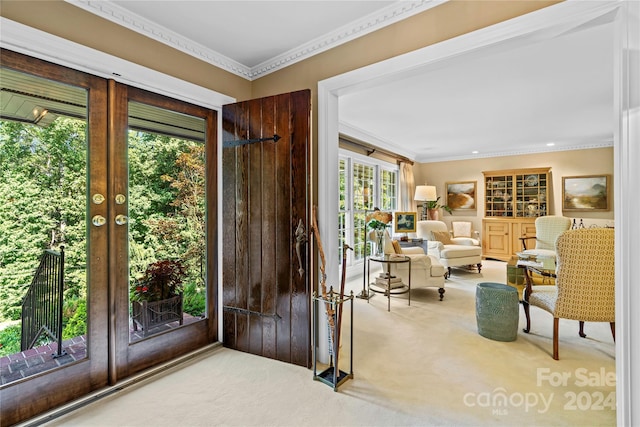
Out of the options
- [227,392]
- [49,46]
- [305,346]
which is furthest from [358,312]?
[49,46]

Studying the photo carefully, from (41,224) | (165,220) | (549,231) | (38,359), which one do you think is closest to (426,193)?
(549,231)

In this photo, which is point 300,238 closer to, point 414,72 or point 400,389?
point 400,389

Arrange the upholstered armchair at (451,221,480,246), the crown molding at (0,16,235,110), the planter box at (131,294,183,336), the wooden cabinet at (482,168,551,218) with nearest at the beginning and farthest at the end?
the crown molding at (0,16,235,110)
the planter box at (131,294,183,336)
the wooden cabinet at (482,168,551,218)
the upholstered armchair at (451,221,480,246)

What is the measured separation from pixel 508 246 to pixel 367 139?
13.7ft

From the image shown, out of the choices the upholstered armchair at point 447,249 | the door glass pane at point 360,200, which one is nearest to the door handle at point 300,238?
the door glass pane at point 360,200

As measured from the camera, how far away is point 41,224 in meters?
1.76

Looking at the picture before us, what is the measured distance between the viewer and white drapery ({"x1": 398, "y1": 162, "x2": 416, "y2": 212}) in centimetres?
667

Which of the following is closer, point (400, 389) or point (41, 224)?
point (41, 224)

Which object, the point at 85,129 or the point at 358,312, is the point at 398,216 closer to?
the point at 358,312

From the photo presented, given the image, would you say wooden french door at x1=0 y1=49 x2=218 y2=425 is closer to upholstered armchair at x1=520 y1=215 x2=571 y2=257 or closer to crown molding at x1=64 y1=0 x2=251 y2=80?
crown molding at x1=64 y1=0 x2=251 y2=80

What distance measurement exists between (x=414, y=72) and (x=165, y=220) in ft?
6.84

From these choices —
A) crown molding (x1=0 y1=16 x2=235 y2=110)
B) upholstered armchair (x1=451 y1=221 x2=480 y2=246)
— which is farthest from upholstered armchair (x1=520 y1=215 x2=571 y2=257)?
crown molding (x1=0 y1=16 x2=235 y2=110)

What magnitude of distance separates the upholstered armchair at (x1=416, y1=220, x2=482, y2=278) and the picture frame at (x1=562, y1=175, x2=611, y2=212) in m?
2.32

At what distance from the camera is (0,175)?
1.62 meters
